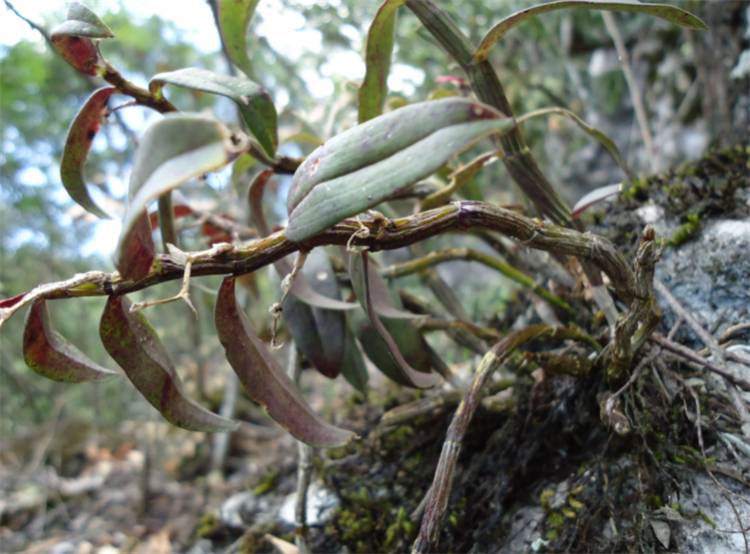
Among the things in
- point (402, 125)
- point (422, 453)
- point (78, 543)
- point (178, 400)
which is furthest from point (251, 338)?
point (78, 543)

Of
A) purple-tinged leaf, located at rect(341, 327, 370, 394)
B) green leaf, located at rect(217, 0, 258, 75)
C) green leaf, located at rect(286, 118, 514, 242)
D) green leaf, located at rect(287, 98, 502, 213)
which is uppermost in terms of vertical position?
green leaf, located at rect(217, 0, 258, 75)

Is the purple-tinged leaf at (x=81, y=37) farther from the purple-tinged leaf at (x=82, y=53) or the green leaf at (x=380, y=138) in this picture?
the green leaf at (x=380, y=138)

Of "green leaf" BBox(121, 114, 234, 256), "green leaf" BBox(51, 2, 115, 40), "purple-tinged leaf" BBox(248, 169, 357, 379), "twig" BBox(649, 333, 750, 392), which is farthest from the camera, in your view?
"purple-tinged leaf" BBox(248, 169, 357, 379)

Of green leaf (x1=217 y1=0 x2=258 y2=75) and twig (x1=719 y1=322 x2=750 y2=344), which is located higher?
green leaf (x1=217 y1=0 x2=258 y2=75)

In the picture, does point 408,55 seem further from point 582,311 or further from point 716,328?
point 716,328

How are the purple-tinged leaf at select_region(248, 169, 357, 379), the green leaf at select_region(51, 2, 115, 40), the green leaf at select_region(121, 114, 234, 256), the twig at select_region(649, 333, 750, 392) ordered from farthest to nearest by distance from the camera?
the purple-tinged leaf at select_region(248, 169, 357, 379)
the twig at select_region(649, 333, 750, 392)
the green leaf at select_region(51, 2, 115, 40)
the green leaf at select_region(121, 114, 234, 256)

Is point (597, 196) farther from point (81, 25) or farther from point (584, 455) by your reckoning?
point (81, 25)

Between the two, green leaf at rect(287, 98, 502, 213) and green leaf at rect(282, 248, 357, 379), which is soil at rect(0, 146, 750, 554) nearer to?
green leaf at rect(282, 248, 357, 379)

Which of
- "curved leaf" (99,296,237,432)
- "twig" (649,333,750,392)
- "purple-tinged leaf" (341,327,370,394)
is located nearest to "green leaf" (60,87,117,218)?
"curved leaf" (99,296,237,432)
